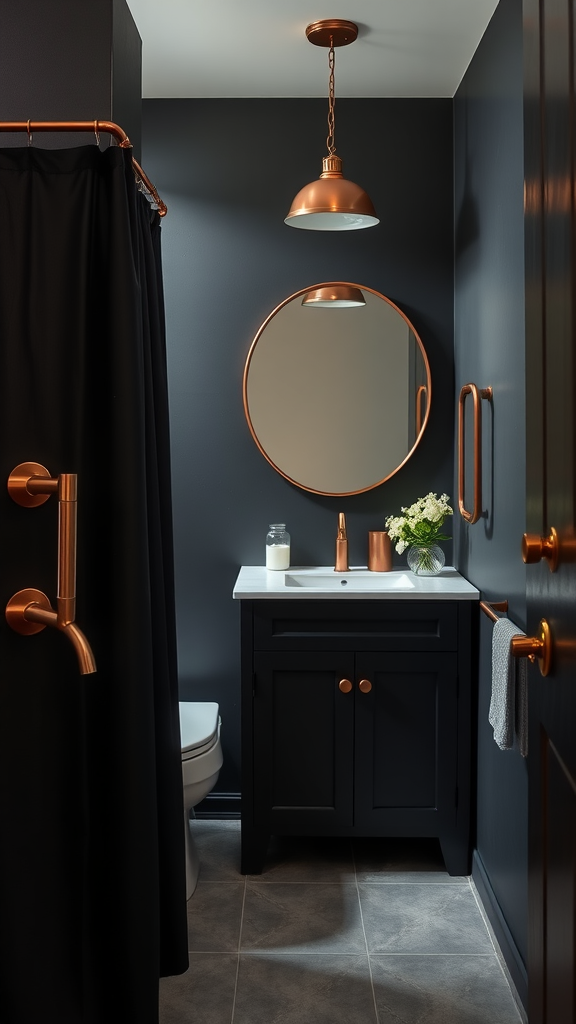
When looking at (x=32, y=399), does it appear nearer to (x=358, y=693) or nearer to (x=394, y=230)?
(x=358, y=693)

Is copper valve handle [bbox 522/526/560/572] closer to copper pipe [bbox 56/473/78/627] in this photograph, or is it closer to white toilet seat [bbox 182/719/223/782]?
copper pipe [bbox 56/473/78/627]

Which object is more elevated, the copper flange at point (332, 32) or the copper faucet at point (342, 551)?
the copper flange at point (332, 32)

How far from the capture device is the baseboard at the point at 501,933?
2248 mm

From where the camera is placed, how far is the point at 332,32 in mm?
2809

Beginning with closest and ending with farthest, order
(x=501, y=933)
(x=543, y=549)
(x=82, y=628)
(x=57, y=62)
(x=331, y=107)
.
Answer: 1. (x=543, y=549)
2. (x=82, y=628)
3. (x=57, y=62)
4. (x=501, y=933)
5. (x=331, y=107)

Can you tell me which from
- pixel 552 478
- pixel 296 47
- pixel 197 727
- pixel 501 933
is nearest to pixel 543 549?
pixel 552 478

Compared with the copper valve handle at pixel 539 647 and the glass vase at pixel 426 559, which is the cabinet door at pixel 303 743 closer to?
the glass vase at pixel 426 559

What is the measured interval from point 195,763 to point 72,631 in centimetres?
146

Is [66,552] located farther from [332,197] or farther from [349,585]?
[349,585]

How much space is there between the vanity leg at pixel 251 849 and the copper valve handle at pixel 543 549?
77.0 inches

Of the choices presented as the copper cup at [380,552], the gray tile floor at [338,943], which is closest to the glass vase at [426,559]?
the copper cup at [380,552]

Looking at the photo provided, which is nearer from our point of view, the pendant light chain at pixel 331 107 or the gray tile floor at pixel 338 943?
the gray tile floor at pixel 338 943

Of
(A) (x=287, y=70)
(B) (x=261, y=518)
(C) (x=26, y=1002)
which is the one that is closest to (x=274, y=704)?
(B) (x=261, y=518)

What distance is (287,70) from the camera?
314cm
